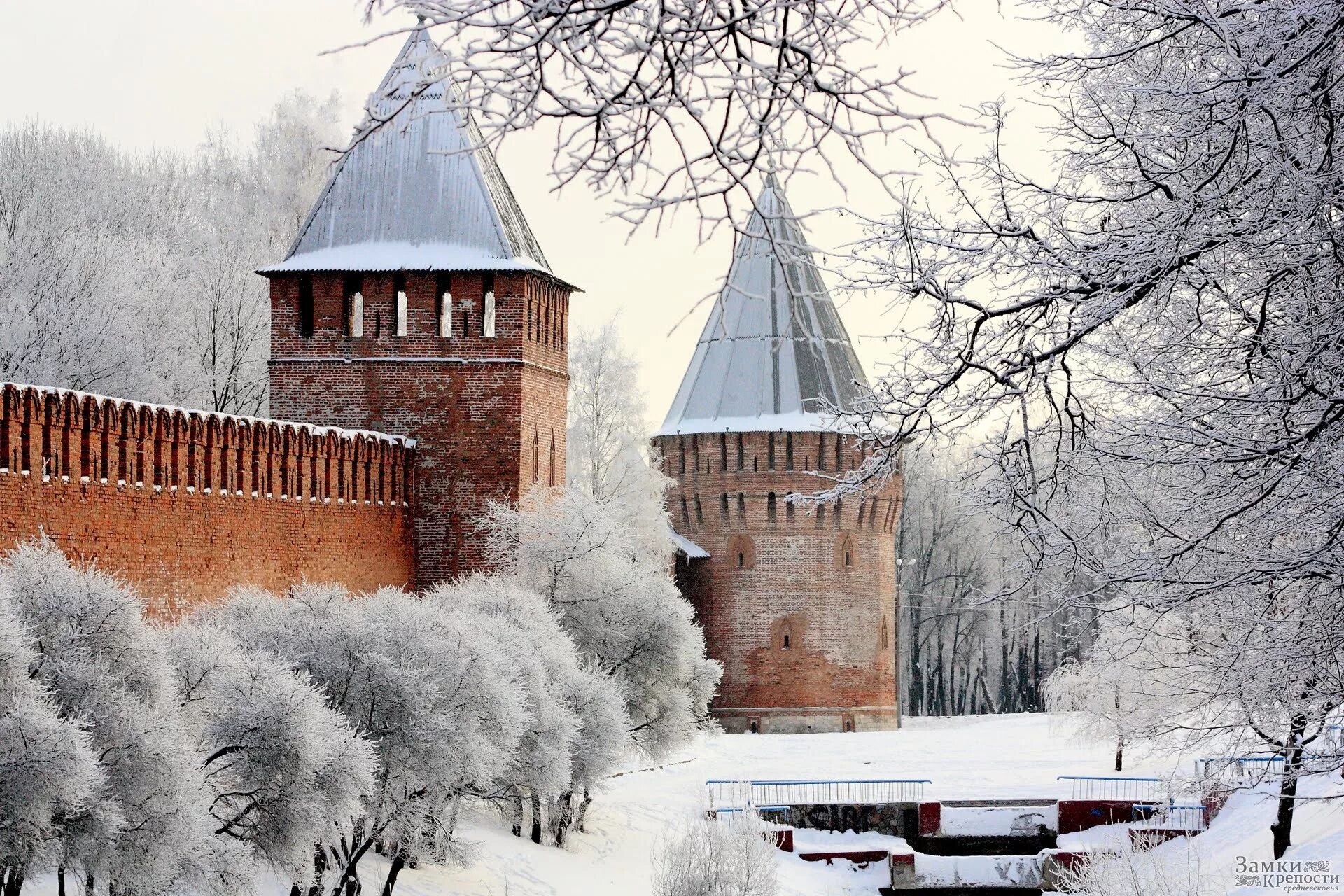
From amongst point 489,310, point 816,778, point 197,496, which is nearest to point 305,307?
point 489,310

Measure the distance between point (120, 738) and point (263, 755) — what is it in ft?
4.56

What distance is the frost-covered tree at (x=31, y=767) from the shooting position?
910 cm

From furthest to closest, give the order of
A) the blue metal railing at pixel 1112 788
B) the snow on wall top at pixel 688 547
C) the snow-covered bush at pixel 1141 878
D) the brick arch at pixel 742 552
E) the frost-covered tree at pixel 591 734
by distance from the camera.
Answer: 1. the brick arch at pixel 742 552
2. the snow on wall top at pixel 688 547
3. the blue metal railing at pixel 1112 788
4. the frost-covered tree at pixel 591 734
5. the snow-covered bush at pixel 1141 878

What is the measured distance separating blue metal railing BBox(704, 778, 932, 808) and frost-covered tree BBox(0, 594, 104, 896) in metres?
12.5

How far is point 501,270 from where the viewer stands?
1738 cm

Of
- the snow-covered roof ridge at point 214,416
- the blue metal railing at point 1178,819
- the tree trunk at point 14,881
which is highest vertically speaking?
the snow-covered roof ridge at point 214,416

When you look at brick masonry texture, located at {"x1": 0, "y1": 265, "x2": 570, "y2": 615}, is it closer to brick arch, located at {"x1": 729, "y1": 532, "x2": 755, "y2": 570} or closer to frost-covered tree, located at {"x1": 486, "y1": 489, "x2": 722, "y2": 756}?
frost-covered tree, located at {"x1": 486, "y1": 489, "x2": 722, "y2": 756}

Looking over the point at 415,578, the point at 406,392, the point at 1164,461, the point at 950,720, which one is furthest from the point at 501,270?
the point at 950,720

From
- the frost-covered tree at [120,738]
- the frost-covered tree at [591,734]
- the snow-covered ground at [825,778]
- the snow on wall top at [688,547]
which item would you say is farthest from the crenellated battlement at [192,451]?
the snow on wall top at [688,547]

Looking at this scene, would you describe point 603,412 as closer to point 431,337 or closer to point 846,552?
point 846,552

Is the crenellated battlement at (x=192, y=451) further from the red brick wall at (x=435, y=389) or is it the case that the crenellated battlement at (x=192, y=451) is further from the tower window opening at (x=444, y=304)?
the tower window opening at (x=444, y=304)

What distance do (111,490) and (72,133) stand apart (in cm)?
1639

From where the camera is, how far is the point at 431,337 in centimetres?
1730

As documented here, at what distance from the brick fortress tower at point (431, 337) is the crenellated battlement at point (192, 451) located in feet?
1.68
